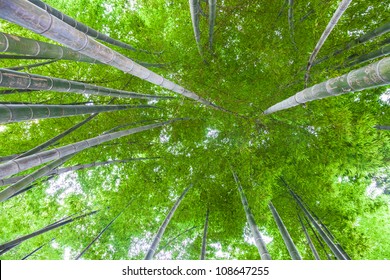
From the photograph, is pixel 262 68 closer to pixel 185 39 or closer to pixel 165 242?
pixel 185 39

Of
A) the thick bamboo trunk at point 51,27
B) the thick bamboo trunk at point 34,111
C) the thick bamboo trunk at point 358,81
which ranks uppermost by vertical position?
the thick bamboo trunk at point 34,111

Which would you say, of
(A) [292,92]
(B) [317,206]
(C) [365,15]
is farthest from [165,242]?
(C) [365,15]

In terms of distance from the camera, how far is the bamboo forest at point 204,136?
11.6 feet

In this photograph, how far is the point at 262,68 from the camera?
4766mm

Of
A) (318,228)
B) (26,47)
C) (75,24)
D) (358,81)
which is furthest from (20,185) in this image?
(318,228)

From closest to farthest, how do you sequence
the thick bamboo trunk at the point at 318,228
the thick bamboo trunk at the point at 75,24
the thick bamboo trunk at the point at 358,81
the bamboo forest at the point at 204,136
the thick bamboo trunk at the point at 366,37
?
the thick bamboo trunk at the point at 358,81 < the thick bamboo trunk at the point at 75,24 < the thick bamboo trunk at the point at 366,37 < the bamboo forest at the point at 204,136 < the thick bamboo trunk at the point at 318,228

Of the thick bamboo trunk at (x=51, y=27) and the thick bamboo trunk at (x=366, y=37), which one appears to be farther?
the thick bamboo trunk at (x=366, y=37)

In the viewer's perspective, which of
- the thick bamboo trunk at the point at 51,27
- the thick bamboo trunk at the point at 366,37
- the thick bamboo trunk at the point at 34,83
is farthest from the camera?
the thick bamboo trunk at the point at 366,37

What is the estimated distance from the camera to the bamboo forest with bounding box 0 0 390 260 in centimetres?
355

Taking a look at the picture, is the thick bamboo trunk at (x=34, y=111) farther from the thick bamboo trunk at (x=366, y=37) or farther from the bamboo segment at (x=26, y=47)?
the thick bamboo trunk at (x=366, y=37)

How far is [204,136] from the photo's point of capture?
6.04 m

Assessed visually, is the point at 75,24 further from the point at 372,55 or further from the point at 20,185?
the point at 372,55

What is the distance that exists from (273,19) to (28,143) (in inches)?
206

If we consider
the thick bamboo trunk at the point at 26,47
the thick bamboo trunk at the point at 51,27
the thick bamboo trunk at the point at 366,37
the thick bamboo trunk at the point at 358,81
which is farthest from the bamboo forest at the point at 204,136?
the thick bamboo trunk at the point at 51,27
